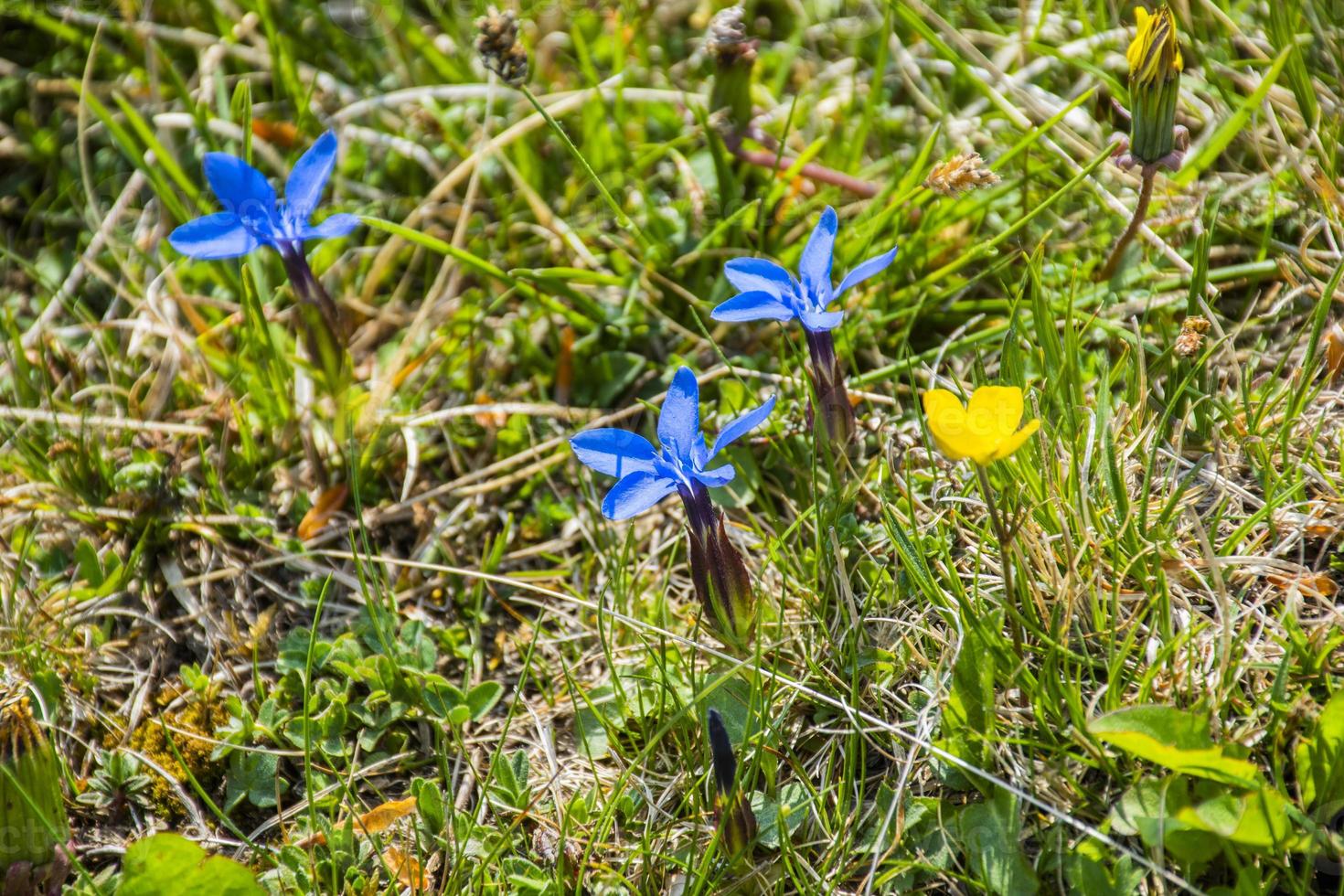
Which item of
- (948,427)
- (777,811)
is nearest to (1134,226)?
(948,427)

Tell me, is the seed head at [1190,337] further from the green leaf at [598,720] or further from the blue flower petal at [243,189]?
the blue flower petal at [243,189]

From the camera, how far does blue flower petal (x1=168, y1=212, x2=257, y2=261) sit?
2.29 m

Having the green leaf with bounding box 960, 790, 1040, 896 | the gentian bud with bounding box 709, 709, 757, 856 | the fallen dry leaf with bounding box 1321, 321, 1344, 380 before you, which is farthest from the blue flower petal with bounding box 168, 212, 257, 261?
the fallen dry leaf with bounding box 1321, 321, 1344, 380

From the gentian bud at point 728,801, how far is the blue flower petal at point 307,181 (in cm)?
145

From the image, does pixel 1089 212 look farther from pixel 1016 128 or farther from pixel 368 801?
pixel 368 801

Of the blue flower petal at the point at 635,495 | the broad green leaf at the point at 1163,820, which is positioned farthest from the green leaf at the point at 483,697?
the broad green leaf at the point at 1163,820

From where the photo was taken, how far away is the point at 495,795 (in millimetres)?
2119

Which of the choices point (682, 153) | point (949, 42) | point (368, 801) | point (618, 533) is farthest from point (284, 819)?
point (949, 42)

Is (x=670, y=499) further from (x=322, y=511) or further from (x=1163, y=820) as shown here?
(x=1163, y=820)

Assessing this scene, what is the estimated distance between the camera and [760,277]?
2.14 metres

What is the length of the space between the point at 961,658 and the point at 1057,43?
80.5 inches

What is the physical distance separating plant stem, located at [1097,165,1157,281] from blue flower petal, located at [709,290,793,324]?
85cm

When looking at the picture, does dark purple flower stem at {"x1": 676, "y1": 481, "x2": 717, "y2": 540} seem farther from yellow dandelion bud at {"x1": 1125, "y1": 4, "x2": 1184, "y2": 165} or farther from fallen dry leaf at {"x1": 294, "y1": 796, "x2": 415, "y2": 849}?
yellow dandelion bud at {"x1": 1125, "y1": 4, "x2": 1184, "y2": 165}

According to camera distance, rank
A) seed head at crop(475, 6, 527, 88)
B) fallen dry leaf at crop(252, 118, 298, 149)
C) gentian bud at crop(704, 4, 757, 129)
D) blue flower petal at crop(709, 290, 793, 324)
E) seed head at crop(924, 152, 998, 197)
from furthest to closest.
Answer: fallen dry leaf at crop(252, 118, 298, 149), gentian bud at crop(704, 4, 757, 129), seed head at crop(475, 6, 527, 88), seed head at crop(924, 152, 998, 197), blue flower petal at crop(709, 290, 793, 324)
